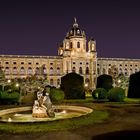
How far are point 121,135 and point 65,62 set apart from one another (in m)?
65.1

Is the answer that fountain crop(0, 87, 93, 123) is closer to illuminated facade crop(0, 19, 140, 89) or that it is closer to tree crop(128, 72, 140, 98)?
tree crop(128, 72, 140, 98)

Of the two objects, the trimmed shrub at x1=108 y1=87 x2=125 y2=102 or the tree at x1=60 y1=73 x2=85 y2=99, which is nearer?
the trimmed shrub at x1=108 y1=87 x2=125 y2=102

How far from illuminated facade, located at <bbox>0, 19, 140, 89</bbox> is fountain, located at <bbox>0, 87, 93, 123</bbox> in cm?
5542

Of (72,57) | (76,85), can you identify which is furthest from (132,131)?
(72,57)

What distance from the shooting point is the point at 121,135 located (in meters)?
10.0

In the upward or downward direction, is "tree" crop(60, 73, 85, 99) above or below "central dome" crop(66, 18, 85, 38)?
below

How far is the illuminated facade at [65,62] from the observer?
242ft

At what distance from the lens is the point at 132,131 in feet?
34.8

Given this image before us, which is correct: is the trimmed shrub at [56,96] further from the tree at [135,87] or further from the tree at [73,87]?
the tree at [135,87]

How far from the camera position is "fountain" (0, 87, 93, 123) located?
14.7 m

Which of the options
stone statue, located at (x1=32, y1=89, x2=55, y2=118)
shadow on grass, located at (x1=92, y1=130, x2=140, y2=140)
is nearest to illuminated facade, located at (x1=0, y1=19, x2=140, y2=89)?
stone statue, located at (x1=32, y1=89, x2=55, y2=118)

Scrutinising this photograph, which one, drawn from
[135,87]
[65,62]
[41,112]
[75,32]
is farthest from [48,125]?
[75,32]

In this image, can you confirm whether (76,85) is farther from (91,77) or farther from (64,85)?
(91,77)

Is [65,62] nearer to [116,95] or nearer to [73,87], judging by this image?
[73,87]
